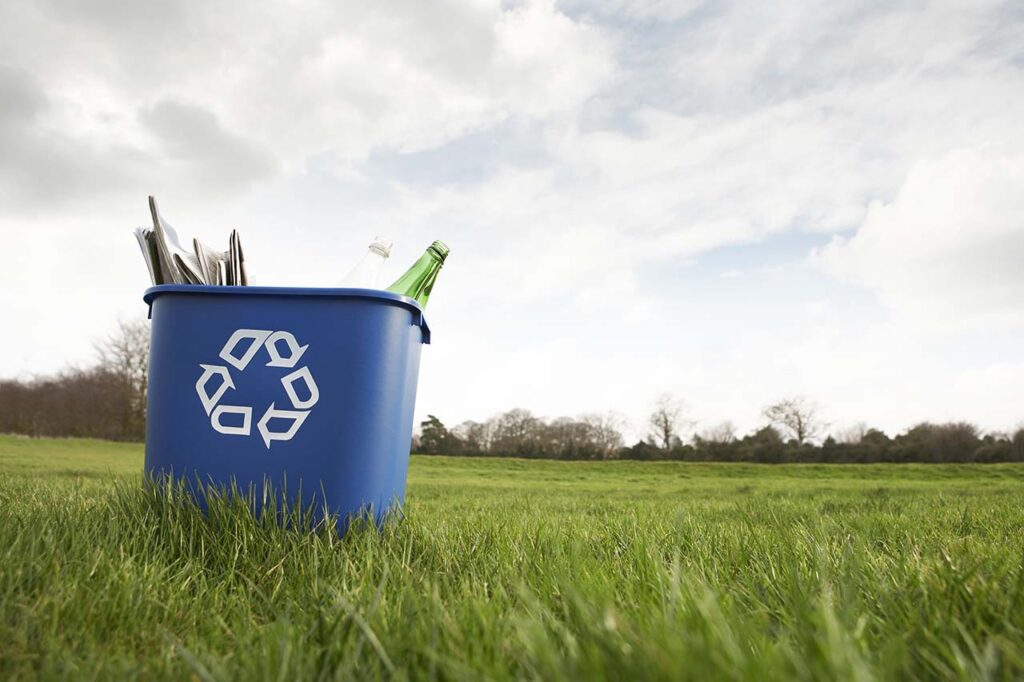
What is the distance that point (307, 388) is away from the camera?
2.43 m

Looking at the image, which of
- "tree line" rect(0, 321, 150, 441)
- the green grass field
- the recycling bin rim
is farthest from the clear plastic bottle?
"tree line" rect(0, 321, 150, 441)

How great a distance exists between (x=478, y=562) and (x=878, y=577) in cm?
119

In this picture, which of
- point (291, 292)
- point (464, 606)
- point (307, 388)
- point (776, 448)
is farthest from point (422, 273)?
point (776, 448)

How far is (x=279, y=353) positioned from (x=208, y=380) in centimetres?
32

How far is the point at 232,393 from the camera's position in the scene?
2.46 meters

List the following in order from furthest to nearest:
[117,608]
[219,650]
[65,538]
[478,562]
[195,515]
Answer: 1. [195,515]
2. [478,562]
3. [65,538]
4. [117,608]
5. [219,650]

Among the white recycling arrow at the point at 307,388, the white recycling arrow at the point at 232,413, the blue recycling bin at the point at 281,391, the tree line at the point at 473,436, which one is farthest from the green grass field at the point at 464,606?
the tree line at the point at 473,436

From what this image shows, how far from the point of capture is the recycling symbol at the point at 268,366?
242 centimetres

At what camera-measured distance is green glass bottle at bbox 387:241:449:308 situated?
3316 millimetres

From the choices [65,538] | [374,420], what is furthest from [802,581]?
[65,538]

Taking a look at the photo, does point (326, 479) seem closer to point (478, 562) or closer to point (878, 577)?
point (478, 562)

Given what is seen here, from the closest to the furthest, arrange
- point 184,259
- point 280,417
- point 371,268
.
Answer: point 280,417
point 184,259
point 371,268

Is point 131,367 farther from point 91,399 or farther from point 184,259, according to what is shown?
point 184,259

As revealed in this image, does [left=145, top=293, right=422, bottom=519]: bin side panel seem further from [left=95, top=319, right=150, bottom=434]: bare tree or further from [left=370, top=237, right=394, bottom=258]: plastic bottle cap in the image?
Answer: [left=95, top=319, right=150, bottom=434]: bare tree
